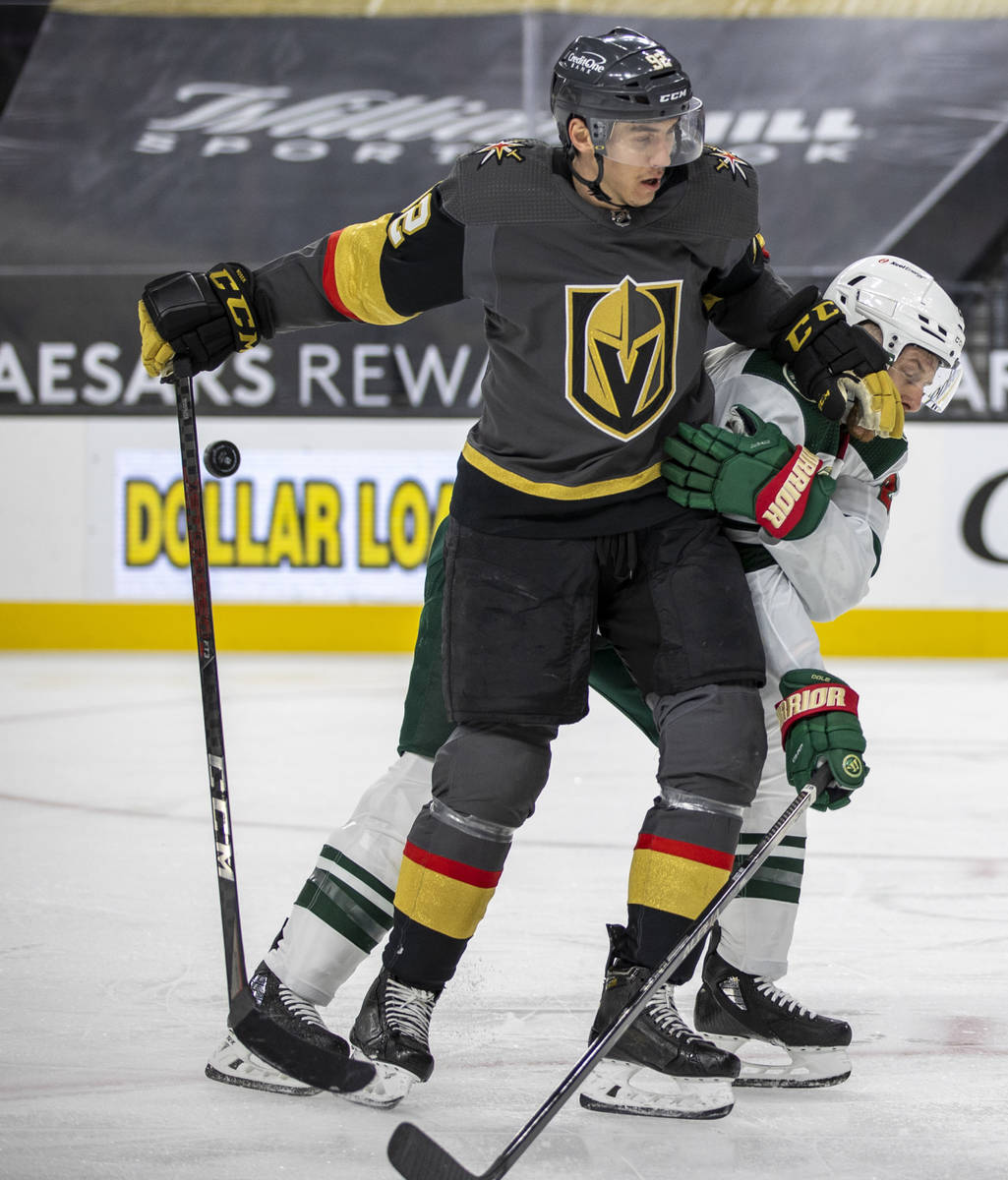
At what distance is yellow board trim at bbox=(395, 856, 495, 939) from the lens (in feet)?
5.71

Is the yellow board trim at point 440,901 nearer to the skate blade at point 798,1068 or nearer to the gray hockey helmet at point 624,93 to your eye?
the skate blade at point 798,1068

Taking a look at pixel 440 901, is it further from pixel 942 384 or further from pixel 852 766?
pixel 942 384

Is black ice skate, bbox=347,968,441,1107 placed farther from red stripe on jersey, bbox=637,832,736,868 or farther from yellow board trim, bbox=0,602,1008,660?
yellow board trim, bbox=0,602,1008,660

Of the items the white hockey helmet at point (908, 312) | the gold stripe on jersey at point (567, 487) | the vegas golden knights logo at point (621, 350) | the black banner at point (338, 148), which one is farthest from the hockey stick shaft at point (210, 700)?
the black banner at point (338, 148)

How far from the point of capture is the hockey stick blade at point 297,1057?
1733mm

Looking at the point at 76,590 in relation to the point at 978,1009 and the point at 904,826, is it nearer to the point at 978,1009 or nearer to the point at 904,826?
the point at 904,826

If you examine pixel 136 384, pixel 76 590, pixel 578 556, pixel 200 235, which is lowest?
pixel 76 590

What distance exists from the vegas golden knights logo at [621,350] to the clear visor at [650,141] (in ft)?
0.42

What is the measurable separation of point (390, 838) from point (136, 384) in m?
5.55

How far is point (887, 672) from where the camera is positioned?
6328 mm

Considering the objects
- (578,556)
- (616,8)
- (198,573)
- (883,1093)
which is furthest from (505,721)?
(616,8)

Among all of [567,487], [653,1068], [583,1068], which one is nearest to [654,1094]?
[653,1068]

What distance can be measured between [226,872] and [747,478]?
746 mm

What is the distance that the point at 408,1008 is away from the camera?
1802mm
